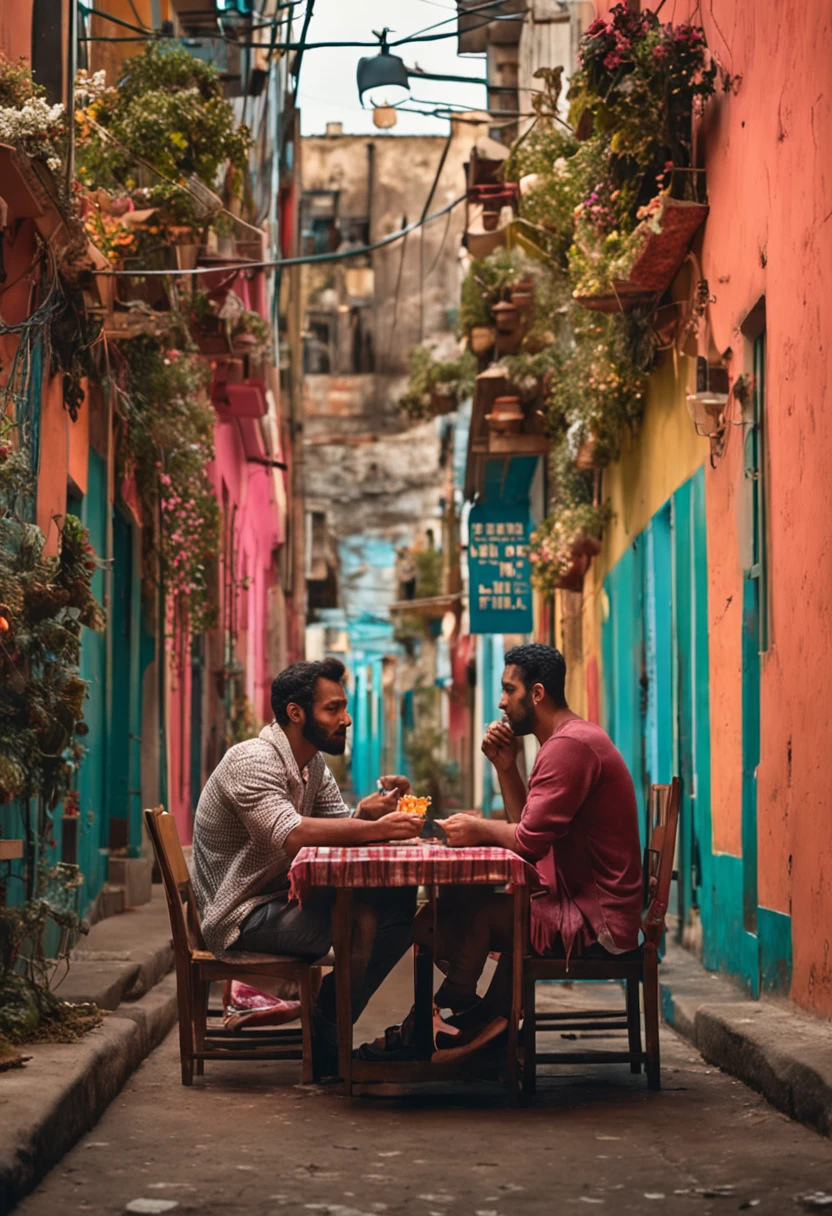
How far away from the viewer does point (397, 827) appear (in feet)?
19.5

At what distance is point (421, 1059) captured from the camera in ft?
19.6

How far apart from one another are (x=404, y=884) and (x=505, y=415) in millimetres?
14185

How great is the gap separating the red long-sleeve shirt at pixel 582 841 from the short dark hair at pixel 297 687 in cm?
95

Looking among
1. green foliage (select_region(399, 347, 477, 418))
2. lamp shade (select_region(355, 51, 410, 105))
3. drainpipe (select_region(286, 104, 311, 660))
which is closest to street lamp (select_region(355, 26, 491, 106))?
lamp shade (select_region(355, 51, 410, 105))

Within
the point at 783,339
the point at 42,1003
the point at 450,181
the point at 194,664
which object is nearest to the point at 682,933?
the point at 783,339

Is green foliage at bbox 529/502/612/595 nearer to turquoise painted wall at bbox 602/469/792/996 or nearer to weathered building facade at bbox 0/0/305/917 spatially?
turquoise painted wall at bbox 602/469/792/996

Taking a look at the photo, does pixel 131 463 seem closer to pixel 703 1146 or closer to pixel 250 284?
pixel 703 1146

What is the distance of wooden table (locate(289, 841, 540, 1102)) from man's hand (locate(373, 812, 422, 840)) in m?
0.04

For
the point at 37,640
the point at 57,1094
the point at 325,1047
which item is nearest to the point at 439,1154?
the point at 57,1094

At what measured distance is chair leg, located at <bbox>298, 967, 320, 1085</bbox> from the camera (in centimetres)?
596

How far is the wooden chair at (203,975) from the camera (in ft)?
19.6

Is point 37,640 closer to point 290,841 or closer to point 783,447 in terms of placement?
point 290,841

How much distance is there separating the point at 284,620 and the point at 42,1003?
32053mm

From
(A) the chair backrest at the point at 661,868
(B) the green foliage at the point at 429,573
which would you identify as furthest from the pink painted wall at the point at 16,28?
(B) the green foliage at the point at 429,573
